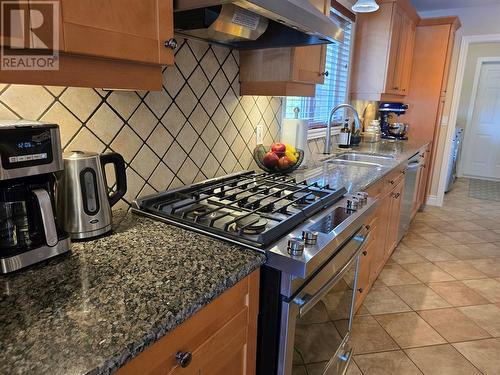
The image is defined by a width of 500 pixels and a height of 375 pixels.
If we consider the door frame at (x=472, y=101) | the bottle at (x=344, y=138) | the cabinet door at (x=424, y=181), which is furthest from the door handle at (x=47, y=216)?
the door frame at (x=472, y=101)

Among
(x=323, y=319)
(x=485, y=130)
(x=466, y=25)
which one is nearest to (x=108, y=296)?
(x=323, y=319)

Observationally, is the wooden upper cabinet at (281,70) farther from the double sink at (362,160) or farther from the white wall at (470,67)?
the white wall at (470,67)

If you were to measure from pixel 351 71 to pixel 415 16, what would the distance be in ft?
3.91

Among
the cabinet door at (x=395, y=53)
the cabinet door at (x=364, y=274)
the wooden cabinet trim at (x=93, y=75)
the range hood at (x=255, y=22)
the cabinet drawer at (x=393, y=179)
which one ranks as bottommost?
the cabinet door at (x=364, y=274)

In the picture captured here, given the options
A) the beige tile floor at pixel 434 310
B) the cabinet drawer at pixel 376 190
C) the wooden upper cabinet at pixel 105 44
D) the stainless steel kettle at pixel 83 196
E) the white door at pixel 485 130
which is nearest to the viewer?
the wooden upper cabinet at pixel 105 44

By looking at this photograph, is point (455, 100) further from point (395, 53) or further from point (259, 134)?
point (259, 134)

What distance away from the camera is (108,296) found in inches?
29.4

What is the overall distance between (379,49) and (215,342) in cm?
328

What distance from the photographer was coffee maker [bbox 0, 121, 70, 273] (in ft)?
2.55

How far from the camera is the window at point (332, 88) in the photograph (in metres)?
2.85

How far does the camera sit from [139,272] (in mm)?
851

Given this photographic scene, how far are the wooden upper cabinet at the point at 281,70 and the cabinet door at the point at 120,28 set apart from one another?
2.71 ft

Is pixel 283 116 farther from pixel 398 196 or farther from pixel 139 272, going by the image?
pixel 139 272

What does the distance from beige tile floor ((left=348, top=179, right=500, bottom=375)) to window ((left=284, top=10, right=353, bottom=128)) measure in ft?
4.61
